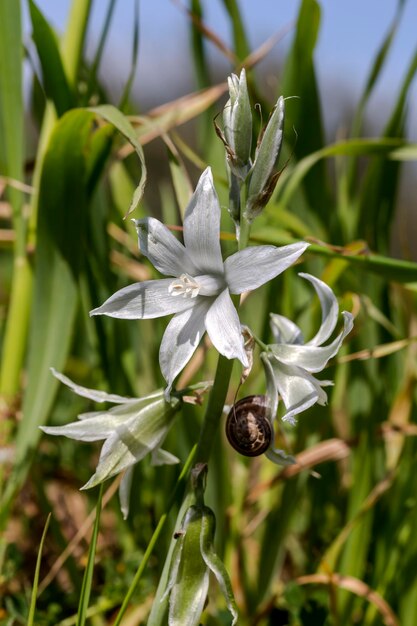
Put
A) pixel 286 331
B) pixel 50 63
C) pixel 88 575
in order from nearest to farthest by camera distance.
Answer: pixel 88 575 < pixel 286 331 < pixel 50 63

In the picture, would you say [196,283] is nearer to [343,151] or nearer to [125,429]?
[125,429]

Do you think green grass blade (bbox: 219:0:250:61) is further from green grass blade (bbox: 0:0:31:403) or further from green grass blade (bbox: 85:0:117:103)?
green grass blade (bbox: 0:0:31:403)

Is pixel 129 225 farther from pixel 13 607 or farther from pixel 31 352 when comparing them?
pixel 13 607

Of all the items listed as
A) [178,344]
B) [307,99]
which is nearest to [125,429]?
[178,344]

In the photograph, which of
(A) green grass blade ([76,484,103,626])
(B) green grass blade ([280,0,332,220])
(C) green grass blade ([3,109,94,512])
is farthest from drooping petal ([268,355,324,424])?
(B) green grass blade ([280,0,332,220])

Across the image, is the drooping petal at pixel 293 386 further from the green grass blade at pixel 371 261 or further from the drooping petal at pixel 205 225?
the green grass blade at pixel 371 261

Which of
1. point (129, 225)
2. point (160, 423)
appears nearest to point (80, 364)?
point (129, 225)
